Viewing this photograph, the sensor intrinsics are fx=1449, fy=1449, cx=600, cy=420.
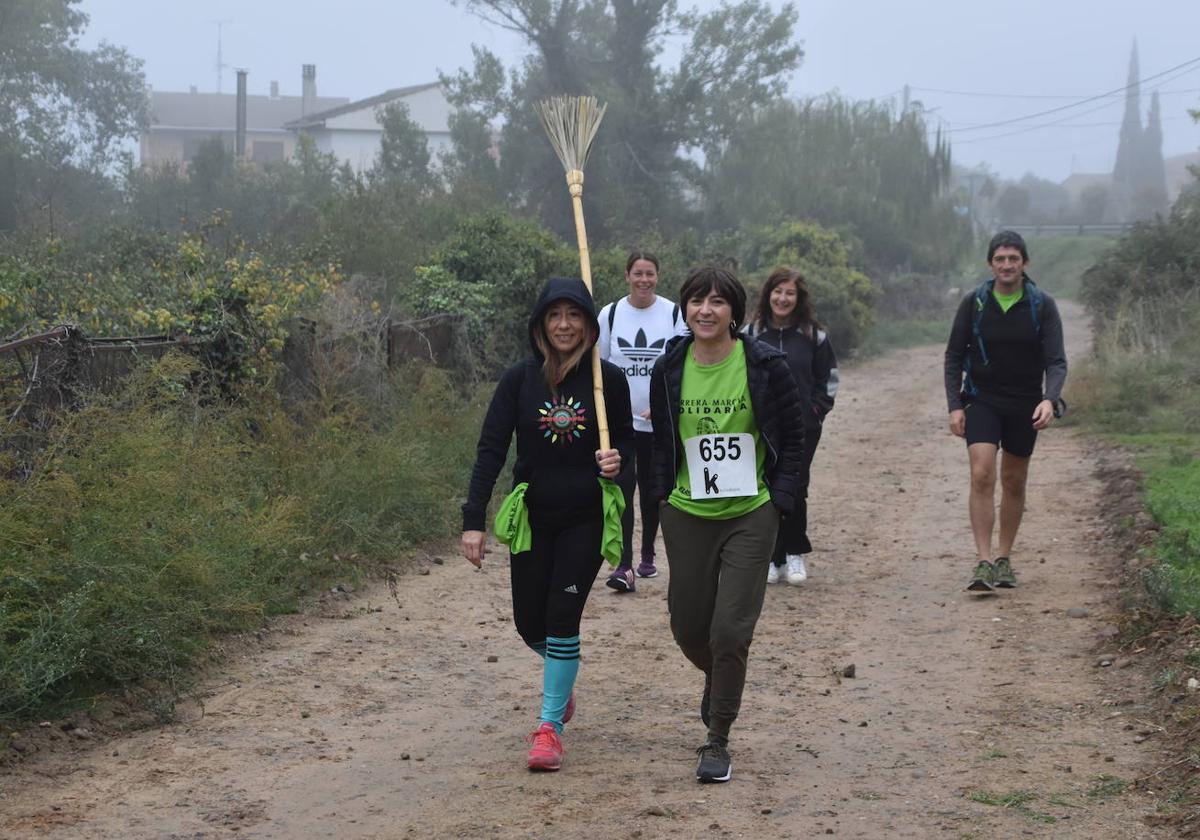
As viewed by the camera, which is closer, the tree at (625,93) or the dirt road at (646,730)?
the dirt road at (646,730)

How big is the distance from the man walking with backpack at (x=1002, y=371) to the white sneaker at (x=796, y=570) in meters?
1.10

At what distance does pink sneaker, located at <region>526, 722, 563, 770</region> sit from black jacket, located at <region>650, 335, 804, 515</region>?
1032 millimetres

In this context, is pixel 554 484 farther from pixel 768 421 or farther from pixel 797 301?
pixel 797 301

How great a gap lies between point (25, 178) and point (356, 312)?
84.0 ft

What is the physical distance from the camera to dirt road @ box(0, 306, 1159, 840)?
5.15 m

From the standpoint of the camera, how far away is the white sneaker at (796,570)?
9.56 m

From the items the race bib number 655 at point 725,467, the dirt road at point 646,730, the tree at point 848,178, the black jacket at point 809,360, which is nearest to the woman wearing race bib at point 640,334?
the black jacket at point 809,360

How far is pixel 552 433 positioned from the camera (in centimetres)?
581

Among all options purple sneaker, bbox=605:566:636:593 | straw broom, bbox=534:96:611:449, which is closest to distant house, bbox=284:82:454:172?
purple sneaker, bbox=605:566:636:593

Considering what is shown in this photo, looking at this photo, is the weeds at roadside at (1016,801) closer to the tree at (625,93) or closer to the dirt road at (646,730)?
the dirt road at (646,730)

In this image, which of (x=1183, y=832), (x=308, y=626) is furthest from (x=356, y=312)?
(x=1183, y=832)

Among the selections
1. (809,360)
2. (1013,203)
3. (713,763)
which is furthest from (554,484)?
(1013,203)

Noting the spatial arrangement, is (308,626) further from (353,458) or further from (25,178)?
(25,178)

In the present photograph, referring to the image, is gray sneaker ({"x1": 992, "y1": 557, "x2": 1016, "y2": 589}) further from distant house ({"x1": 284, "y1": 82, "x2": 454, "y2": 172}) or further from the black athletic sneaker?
distant house ({"x1": 284, "y1": 82, "x2": 454, "y2": 172})
